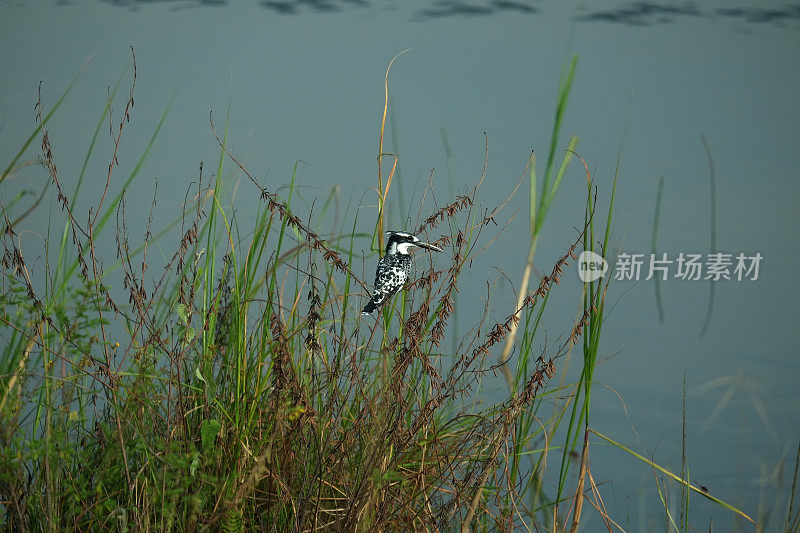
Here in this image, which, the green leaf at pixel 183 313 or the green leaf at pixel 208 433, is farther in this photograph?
the green leaf at pixel 183 313

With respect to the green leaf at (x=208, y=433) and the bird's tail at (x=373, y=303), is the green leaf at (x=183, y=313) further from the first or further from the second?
the bird's tail at (x=373, y=303)

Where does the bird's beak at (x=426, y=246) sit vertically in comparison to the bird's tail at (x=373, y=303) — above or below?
above

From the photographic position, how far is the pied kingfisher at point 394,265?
2.41 meters

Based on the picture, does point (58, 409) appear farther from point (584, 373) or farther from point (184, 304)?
point (584, 373)

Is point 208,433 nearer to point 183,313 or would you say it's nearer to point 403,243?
point 183,313

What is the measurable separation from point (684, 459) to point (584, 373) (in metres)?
0.52

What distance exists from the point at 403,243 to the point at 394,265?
0.07m

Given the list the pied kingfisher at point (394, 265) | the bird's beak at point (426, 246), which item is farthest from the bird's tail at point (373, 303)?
the bird's beak at point (426, 246)

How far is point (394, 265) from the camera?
2.41 metres

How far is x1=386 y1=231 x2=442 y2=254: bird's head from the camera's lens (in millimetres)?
2420

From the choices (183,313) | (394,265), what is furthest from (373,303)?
(183,313)

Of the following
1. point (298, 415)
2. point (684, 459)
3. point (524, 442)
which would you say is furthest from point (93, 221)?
point (684, 459)

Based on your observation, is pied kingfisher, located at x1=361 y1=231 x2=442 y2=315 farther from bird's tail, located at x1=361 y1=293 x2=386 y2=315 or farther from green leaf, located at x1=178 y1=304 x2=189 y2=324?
green leaf, located at x1=178 y1=304 x2=189 y2=324

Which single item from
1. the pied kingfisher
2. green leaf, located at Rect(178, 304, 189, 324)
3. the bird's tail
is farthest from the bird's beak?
green leaf, located at Rect(178, 304, 189, 324)
